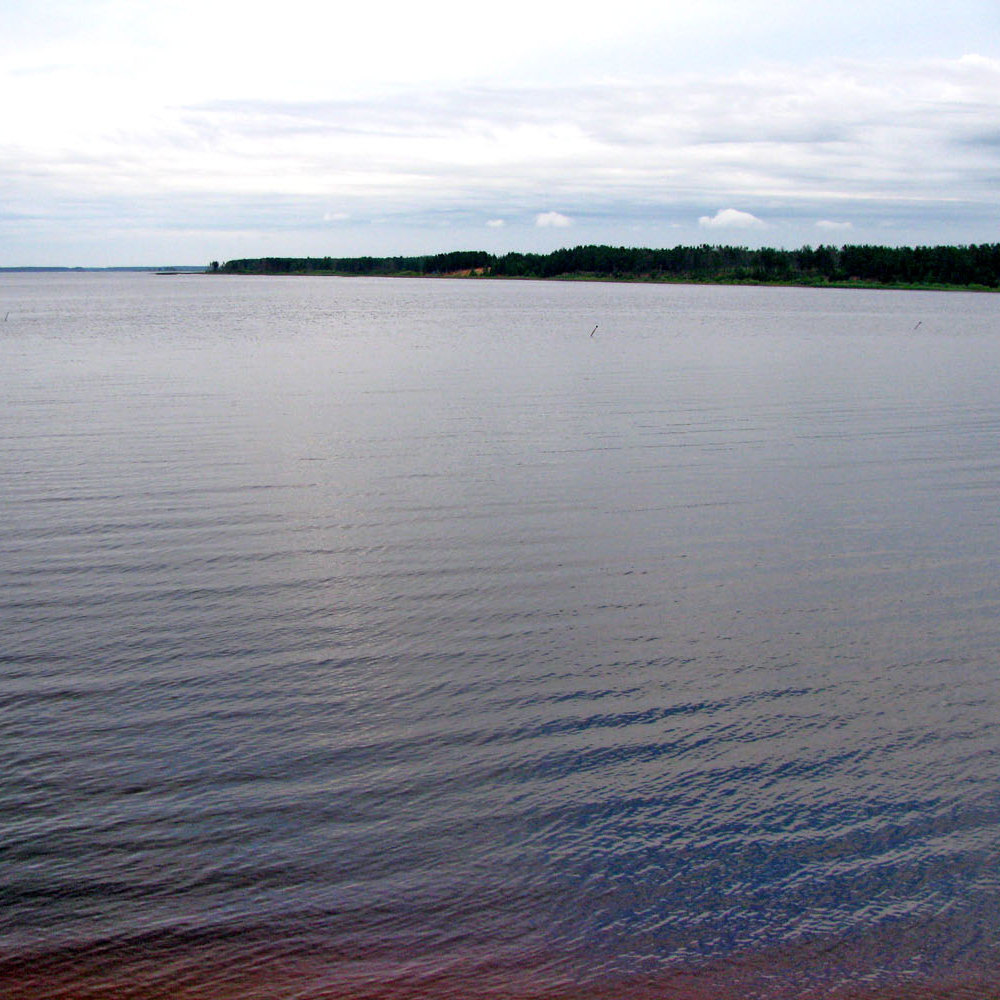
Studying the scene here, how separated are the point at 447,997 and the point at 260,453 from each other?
1654cm

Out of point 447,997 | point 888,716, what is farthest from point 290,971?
point 888,716

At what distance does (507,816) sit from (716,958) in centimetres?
201

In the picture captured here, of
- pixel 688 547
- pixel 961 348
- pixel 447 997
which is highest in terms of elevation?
pixel 961 348

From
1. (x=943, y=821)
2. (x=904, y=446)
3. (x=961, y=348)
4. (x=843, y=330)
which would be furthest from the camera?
(x=843, y=330)

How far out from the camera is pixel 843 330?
65.5m

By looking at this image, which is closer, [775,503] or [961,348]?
[775,503]

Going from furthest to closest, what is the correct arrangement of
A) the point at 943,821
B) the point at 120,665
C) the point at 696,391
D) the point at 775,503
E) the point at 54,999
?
the point at 696,391 → the point at 775,503 → the point at 120,665 → the point at 943,821 → the point at 54,999

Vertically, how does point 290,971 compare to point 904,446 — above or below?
below

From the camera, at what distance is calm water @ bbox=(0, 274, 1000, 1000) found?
6.38 m

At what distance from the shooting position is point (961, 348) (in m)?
51.8

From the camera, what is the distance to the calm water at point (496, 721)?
20.9 ft

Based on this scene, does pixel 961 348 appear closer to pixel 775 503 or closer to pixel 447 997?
pixel 775 503

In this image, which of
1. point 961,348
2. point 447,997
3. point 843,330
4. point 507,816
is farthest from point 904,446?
point 843,330

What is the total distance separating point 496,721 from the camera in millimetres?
9273
